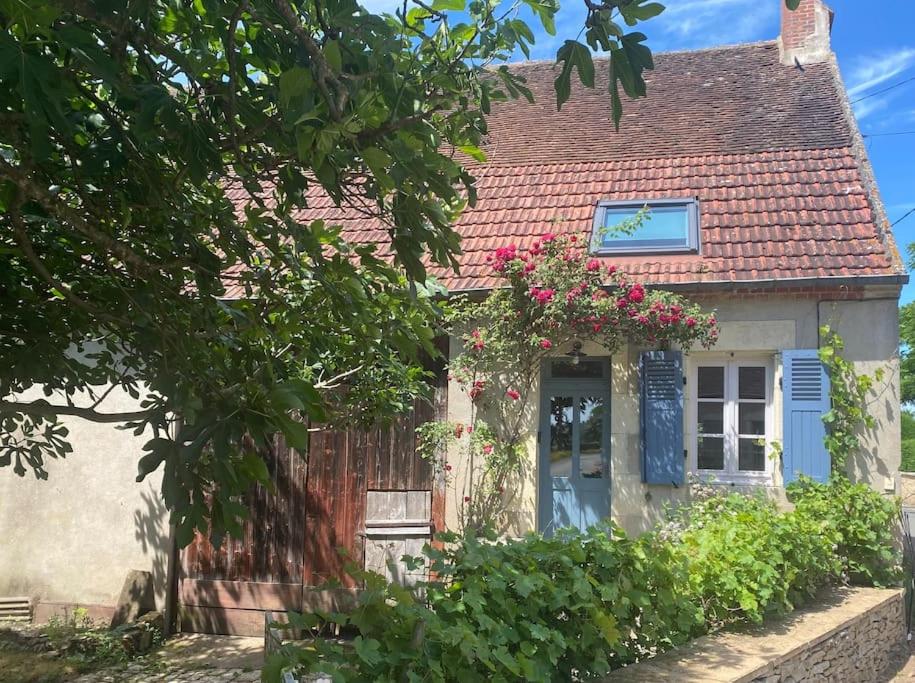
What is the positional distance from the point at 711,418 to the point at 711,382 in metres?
0.34

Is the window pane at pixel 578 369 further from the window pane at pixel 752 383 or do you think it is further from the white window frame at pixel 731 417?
the window pane at pixel 752 383

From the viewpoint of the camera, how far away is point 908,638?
6.92 metres

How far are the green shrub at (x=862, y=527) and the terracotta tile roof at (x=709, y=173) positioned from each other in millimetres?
1854

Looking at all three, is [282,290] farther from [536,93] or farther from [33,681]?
[536,93]

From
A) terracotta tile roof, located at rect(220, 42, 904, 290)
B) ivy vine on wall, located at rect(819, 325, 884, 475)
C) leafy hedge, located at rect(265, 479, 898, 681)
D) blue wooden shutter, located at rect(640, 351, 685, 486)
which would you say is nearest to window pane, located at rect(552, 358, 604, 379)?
blue wooden shutter, located at rect(640, 351, 685, 486)

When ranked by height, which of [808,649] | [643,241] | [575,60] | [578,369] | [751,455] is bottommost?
[808,649]

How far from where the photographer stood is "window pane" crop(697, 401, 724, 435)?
24.8 ft

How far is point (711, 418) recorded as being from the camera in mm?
7559

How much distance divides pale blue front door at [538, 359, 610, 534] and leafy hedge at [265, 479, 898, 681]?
214cm

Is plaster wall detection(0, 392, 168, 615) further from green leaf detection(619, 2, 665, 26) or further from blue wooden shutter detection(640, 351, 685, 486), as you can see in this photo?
green leaf detection(619, 2, 665, 26)

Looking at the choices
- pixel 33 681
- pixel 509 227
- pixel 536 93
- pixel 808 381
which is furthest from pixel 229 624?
pixel 536 93

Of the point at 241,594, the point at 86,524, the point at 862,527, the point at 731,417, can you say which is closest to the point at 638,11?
the point at 862,527

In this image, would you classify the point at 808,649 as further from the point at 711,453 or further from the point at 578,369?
the point at 578,369

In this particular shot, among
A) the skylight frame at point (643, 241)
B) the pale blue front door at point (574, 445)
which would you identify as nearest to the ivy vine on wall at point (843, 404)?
the skylight frame at point (643, 241)
